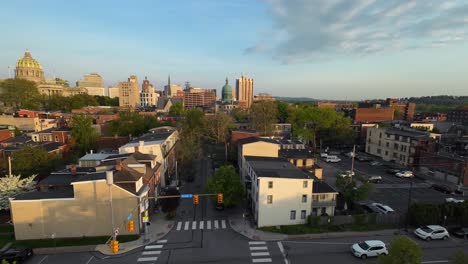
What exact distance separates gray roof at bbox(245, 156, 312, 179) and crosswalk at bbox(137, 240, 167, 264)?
13587 mm

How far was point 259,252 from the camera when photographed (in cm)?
2505

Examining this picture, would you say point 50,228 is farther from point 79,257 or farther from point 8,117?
point 8,117

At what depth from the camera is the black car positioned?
22669 millimetres

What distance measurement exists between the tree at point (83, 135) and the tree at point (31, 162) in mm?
16236

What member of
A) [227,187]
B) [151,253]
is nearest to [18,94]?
[227,187]

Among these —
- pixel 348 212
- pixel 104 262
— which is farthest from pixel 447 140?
pixel 104 262

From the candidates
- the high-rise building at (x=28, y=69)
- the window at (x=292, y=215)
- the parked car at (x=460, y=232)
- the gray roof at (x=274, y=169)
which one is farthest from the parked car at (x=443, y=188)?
the high-rise building at (x=28, y=69)

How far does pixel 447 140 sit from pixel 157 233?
71.2m

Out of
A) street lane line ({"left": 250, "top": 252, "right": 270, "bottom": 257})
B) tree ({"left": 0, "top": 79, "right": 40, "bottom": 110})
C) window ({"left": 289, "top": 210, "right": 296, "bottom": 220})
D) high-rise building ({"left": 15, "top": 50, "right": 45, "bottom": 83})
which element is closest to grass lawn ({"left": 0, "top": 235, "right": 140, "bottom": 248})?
street lane line ({"left": 250, "top": 252, "right": 270, "bottom": 257})

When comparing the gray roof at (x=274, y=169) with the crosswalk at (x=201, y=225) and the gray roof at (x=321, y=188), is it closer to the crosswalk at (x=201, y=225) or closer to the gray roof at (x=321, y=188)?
the gray roof at (x=321, y=188)

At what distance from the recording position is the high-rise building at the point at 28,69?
152000 millimetres

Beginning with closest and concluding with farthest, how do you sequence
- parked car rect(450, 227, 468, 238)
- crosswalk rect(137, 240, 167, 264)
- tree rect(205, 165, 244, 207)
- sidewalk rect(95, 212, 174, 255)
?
→ crosswalk rect(137, 240, 167, 264)
sidewalk rect(95, 212, 174, 255)
parked car rect(450, 227, 468, 238)
tree rect(205, 165, 244, 207)

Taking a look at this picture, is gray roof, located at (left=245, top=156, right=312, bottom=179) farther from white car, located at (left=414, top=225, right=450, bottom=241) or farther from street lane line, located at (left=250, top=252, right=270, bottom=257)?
white car, located at (left=414, top=225, right=450, bottom=241)

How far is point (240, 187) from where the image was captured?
33.4 m
